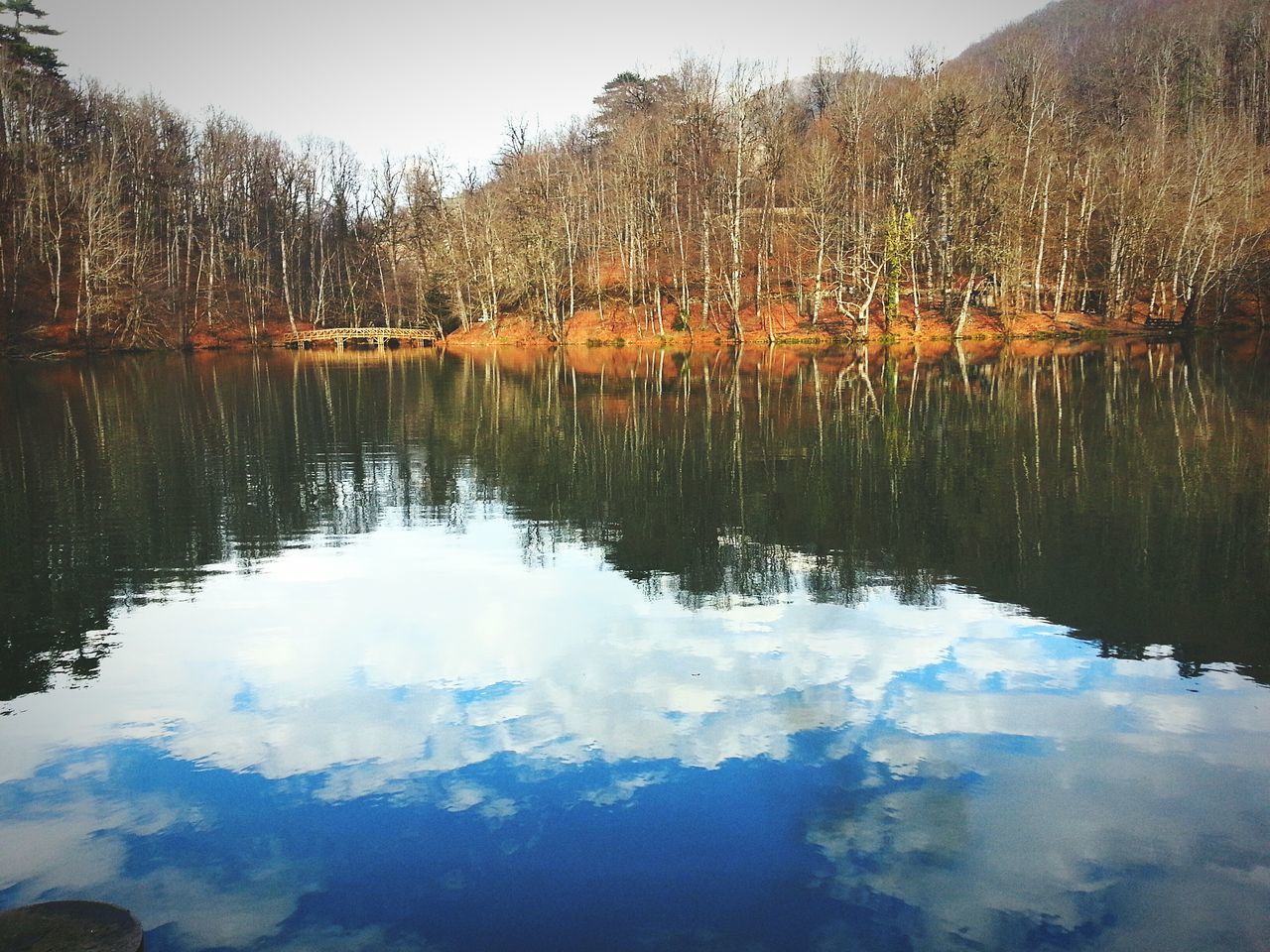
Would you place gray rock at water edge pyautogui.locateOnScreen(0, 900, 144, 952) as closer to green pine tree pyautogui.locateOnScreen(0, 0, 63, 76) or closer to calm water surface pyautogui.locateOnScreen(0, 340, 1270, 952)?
calm water surface pyautogui.locateOnScreen(0, 340, 1270, 952)

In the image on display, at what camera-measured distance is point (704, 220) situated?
58.4 m

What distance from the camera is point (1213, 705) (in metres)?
7.18

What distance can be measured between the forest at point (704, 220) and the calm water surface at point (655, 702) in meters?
42.5

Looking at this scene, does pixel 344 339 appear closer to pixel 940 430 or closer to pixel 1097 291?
pixel 1097 291

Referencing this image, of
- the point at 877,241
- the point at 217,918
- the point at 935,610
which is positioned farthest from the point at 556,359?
the point at 217,918

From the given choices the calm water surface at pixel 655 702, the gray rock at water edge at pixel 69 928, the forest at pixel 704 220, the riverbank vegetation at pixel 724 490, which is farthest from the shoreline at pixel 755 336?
the gray rock at water edge at pixel 69 928

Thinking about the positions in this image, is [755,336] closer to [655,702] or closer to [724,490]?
[724,490]

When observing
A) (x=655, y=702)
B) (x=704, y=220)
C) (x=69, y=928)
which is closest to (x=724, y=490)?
(x=655, y=702)

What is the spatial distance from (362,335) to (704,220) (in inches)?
1167

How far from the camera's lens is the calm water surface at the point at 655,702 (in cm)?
502

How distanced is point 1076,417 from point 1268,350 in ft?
80.8

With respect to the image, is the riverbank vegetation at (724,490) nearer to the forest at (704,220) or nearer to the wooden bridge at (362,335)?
the forest at (704,220)

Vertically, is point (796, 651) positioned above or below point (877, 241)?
below

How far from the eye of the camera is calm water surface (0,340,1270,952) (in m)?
5.02
